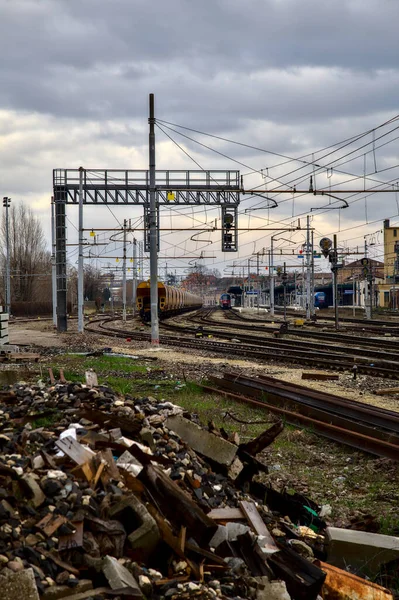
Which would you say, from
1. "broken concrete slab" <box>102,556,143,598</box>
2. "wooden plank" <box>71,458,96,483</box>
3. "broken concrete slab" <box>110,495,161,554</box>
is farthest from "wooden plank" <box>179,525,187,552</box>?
"wooden plank" <box>71,458,96,483</box>

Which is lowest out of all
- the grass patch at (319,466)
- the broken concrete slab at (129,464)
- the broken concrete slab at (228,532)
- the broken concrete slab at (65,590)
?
the grass patch at (319,466)

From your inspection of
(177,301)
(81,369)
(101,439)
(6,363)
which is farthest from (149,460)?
(177,301)

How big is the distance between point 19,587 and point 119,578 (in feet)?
1.83

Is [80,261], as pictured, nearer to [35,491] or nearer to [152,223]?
[152,223]

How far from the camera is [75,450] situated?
474 cm

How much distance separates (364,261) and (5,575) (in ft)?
142

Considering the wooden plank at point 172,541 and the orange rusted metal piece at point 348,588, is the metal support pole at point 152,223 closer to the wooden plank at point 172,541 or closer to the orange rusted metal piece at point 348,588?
the orange rusted metal piece at point 348,588

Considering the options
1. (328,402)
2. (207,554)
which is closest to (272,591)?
(207,554)

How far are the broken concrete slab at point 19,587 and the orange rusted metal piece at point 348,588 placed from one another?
78.9 inches

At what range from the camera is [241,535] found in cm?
427

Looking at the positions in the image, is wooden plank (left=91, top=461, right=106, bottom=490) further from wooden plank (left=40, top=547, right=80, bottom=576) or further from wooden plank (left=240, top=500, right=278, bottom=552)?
wooden plank (left=240, top=500, right=278, bottom=552)

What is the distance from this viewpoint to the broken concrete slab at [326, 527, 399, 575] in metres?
4.75

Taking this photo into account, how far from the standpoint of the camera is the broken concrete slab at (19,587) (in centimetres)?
315

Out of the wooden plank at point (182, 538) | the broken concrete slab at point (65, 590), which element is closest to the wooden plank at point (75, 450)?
the wooden plank at point (182, 538)
